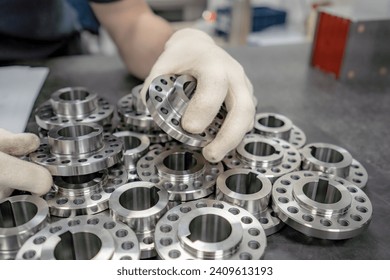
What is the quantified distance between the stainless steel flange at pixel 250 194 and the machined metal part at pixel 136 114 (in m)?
0.29

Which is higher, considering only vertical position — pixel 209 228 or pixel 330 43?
pixel 330 43

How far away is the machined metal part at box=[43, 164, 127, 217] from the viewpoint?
81 centimetres

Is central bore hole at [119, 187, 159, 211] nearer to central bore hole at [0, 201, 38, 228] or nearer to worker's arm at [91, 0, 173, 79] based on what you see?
central bore hole at [0, 201, 38, 228]

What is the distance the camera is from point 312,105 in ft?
4.67

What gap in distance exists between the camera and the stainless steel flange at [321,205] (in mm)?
766

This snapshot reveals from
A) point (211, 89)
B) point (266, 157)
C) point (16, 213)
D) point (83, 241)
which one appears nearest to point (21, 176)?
point (16, 213)

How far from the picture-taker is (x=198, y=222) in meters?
0.78

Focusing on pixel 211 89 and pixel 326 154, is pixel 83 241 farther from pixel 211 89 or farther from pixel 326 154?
pixel 326 154

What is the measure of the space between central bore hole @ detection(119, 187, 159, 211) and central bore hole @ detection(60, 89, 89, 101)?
0.48m

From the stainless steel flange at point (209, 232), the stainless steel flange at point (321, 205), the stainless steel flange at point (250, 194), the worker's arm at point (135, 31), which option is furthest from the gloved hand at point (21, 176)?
the worker's arm at point (135, 31)

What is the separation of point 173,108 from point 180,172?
15cm

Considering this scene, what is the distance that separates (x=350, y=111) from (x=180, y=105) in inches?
29.5

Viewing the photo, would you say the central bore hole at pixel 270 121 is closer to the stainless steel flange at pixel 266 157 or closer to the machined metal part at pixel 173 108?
the stainless steel flange at pixel 266 157
